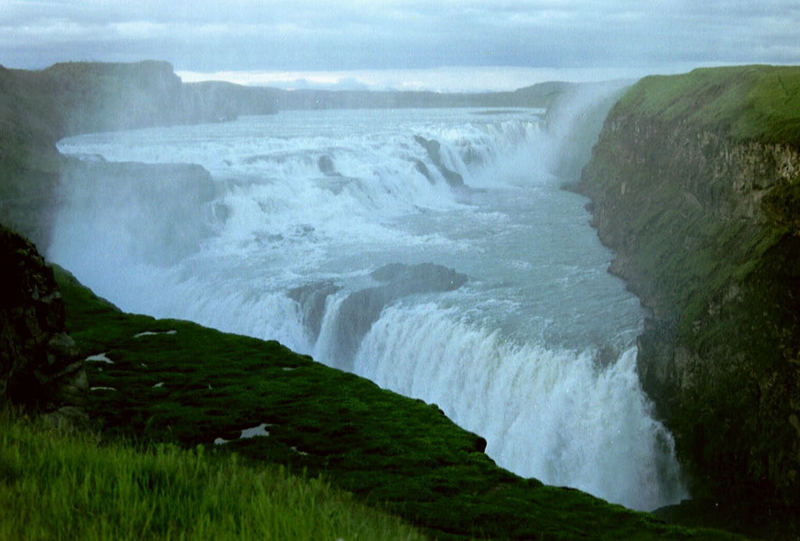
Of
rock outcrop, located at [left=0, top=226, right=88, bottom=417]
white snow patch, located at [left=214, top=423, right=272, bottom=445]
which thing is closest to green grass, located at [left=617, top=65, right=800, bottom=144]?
white snow patch, located at [left=214, top=423, right=272, bottom=445]

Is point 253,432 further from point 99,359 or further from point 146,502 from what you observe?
point 146,502

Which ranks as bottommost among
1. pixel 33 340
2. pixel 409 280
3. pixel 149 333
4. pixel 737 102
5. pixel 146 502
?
pixel 409 280

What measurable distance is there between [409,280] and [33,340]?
19420 mm

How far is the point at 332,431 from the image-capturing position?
1108 cm

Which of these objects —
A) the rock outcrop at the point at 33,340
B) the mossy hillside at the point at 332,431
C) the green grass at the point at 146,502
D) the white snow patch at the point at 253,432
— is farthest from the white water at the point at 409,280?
the green grass at the point at 146,502

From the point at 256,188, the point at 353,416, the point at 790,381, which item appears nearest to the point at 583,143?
the point at 256,188

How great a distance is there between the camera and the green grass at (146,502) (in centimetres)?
441

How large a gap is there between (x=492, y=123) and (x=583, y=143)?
327 inches

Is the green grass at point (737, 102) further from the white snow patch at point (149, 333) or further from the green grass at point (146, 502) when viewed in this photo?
the green grass at point (146, 502)

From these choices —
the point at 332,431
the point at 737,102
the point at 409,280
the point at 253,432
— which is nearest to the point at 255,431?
the point at 253,432

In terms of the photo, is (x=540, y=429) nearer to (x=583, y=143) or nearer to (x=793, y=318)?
(x=793, y=318)

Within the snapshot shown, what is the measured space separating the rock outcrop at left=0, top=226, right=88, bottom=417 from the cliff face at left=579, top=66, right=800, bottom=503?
13.9 meters

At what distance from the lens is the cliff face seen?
18234mm

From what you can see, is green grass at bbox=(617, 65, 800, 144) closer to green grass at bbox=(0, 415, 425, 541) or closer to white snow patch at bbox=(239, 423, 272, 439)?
white snow patch at bbox=(239, 423, 272, 439)
